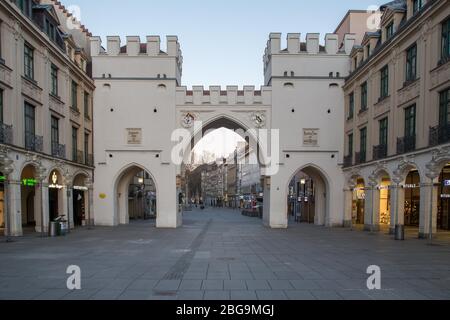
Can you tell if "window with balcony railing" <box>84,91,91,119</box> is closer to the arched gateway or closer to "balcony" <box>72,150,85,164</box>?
the arched gateway

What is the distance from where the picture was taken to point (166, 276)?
947 cm

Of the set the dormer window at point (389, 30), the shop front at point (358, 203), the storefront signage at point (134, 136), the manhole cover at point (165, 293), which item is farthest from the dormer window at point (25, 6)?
the shop front at point (358, 203)

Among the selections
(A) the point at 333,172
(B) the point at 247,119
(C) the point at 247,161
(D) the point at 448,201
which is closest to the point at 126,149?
(B) the point at 247,119

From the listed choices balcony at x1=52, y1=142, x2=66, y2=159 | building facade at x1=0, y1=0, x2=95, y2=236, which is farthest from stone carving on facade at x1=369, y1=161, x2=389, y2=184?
balcony at x1=52, y1=142, x2=66, y2=159

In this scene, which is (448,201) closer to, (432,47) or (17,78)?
(432,47)

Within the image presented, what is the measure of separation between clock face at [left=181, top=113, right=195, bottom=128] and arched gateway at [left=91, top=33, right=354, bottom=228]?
78 millimetres

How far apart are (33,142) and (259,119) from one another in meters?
15.7

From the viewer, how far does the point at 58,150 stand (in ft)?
76.0

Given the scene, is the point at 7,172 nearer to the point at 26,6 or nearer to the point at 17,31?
the point at 17,31

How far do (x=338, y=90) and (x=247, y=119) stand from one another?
24.9 ft

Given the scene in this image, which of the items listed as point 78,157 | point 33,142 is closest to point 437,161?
point 33,142

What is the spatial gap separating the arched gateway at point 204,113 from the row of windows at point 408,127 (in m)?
2.50

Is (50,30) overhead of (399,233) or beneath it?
overhead

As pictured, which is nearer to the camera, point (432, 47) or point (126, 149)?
point (432, 47)
